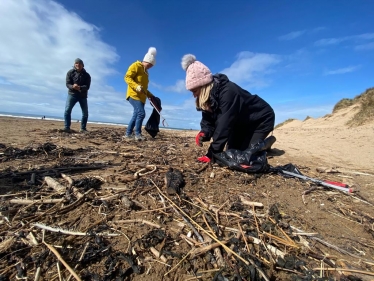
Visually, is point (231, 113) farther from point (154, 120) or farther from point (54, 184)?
point (154, 120)

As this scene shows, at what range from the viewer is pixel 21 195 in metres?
2.03

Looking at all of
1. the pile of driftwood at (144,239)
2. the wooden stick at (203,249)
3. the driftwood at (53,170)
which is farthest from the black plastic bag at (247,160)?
the driftwood at (53,170)

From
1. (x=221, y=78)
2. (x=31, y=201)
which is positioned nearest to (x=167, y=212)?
(x=31, y=201)

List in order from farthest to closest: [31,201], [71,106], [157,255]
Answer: [71,106] → [31,201] → [157,255]

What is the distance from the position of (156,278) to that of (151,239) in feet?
1.01

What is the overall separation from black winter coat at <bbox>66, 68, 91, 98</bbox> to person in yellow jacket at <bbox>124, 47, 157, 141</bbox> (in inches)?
78.1

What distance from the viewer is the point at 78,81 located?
6.99 meters

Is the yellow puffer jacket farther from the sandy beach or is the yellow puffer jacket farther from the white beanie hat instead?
the sandy beach

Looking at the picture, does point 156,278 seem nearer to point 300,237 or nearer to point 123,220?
point 123,220

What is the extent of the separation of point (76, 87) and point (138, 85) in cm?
235

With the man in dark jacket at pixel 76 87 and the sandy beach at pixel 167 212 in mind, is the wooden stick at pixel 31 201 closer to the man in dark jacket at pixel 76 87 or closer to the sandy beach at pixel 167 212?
the sandy beach at pixel 167 212

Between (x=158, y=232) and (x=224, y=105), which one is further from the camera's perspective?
(x=224, y=105)

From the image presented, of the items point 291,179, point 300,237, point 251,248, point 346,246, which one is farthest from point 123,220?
point 291,179

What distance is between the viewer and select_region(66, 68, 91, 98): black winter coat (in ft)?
22.5
